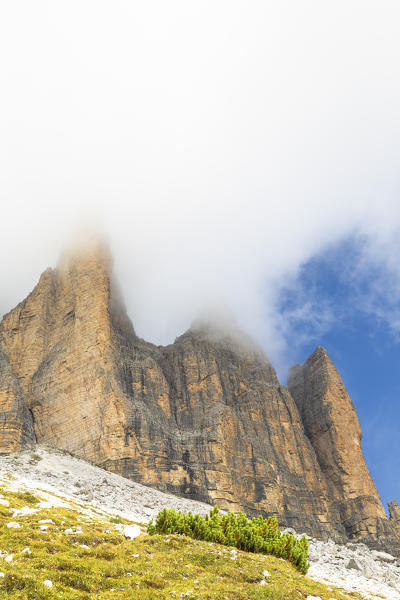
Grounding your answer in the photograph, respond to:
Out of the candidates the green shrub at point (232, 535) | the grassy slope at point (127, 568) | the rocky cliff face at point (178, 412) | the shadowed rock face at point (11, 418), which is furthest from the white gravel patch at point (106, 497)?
the grassy slope at point (127, 568)

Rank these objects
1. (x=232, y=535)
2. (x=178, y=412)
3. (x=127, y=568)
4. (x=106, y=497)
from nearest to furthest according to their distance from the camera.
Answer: (x=127, y=568) → (x=232, y=535) → (x=106, y=497) → (x=178, y=412)

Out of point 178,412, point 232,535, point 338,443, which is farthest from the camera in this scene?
point 338,443

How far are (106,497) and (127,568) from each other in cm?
3629

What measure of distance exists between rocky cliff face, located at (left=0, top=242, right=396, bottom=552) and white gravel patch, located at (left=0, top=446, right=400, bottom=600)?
8914 mm

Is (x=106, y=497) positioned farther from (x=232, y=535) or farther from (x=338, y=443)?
(x=338, y=443)

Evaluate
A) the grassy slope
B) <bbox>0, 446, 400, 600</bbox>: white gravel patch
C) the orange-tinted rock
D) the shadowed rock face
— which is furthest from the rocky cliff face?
the grassy slope

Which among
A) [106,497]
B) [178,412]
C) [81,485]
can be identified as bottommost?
[106,497]

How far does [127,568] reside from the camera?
805 inches

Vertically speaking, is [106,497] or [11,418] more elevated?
[11,418]

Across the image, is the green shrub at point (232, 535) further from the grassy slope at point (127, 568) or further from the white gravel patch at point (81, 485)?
the white gravel patch at point (81, 485)

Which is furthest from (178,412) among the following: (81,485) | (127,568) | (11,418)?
(127,568)

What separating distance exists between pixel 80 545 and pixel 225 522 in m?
10.9

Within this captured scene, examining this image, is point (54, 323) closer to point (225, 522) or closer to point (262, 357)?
point (262, 357)

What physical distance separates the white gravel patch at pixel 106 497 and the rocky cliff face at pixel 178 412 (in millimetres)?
8914
